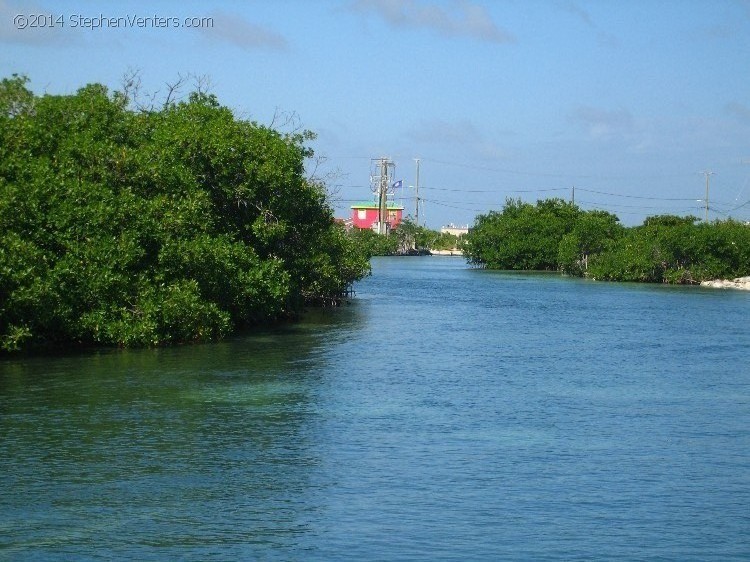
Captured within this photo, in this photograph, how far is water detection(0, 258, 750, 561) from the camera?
11.1m

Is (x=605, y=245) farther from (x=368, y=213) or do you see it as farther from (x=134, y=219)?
(x=368, y=213)

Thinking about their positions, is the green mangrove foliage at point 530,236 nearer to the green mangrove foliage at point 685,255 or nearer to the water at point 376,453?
the green mangrove foliage at point 685,255

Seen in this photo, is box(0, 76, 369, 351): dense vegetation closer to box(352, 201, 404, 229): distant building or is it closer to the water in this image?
the water

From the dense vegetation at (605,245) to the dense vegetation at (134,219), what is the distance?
121 ft

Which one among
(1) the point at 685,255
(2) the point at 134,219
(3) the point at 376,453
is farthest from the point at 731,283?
(3) the point at 376,453

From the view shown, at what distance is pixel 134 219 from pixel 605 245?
5380 cm

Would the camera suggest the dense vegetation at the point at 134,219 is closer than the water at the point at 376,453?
No

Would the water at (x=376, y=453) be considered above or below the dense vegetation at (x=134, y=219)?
below

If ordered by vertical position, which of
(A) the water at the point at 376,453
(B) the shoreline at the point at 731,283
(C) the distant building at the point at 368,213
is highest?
(C) the distant building at the point at 368,213

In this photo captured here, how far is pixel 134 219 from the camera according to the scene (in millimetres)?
25031

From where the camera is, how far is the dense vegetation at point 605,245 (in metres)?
62.9

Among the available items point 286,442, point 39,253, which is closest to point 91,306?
point 39,253

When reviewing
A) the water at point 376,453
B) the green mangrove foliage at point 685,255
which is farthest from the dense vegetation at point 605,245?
the water at point 376,453

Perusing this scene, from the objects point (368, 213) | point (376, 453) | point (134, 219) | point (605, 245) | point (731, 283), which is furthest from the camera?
point (368, 213)
